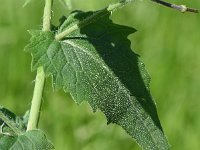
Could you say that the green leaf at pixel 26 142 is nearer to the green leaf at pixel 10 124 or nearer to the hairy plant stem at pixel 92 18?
the green leaf at pixel 10 124

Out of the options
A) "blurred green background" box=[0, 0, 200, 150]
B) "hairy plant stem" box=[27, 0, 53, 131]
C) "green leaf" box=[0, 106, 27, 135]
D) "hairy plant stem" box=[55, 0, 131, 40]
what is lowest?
"blurred green background" box=[0, 0, 200, 150]

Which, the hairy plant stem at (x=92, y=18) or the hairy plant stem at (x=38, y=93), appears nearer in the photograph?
the hairy plant stem at (x=92, y=18)

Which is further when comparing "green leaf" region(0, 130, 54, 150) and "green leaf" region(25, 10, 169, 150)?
"green leaf" region(25, 10, 169, 150)

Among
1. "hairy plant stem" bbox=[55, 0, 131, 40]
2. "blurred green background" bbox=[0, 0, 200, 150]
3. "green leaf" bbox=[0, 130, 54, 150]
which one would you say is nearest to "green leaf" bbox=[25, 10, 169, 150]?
"hairy plant stem" bbox=[55, 0, 131, 40]

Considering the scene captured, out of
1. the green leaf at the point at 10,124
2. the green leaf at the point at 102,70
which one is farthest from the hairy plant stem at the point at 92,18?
the green leaf at the point at 10,124

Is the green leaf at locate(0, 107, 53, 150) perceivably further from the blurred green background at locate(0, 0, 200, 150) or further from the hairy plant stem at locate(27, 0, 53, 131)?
the blurred green background at locate(0, 0, 200, 150)

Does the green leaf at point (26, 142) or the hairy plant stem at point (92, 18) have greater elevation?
the hairy plant stem at point (92, 18)
